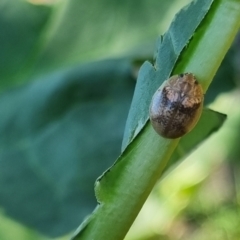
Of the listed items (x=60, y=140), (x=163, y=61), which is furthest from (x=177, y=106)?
(x=60, y=140)

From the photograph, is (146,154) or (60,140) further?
(60,140)

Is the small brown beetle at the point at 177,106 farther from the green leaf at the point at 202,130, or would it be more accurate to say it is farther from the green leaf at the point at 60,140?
the green leaf at the point at 60,140

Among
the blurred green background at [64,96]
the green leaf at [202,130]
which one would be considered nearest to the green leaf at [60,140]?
the blurred green background at [64,96]

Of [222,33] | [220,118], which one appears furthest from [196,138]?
[222,33]

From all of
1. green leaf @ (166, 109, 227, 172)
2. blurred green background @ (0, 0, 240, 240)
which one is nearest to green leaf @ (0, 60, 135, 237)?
blurred green background @ (0, 0, 240, 240)

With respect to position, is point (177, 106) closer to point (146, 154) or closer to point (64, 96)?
point (146, 154)
